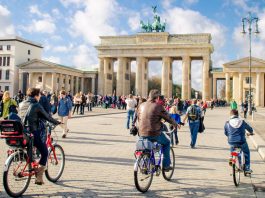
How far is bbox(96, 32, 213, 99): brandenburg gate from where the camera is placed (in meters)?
74.3

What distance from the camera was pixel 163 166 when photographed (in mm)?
7457

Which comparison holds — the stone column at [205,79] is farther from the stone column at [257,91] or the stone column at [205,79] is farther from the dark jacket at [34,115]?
the dark jacket at [34,115]

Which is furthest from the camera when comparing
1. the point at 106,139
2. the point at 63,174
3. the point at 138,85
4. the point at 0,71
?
the point at 0,71

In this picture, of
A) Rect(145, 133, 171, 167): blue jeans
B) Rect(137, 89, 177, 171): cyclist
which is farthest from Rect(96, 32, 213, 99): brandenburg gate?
Rect(137, 89, 177, 171): cyclist

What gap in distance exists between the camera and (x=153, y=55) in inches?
3031

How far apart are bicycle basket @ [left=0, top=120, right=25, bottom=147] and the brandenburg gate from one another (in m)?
69.5

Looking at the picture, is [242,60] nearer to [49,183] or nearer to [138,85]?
[138,85]

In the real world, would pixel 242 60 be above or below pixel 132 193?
above

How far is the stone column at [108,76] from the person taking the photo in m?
82.3

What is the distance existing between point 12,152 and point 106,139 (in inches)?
347

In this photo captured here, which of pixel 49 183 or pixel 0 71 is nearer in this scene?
pixel 49 183

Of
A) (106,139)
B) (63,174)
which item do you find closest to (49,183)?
(63,174)

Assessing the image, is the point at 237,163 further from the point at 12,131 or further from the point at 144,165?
the point at 12,131

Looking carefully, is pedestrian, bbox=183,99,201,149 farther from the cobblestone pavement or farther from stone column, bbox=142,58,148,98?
stone column, bbox=142,58,148,98
